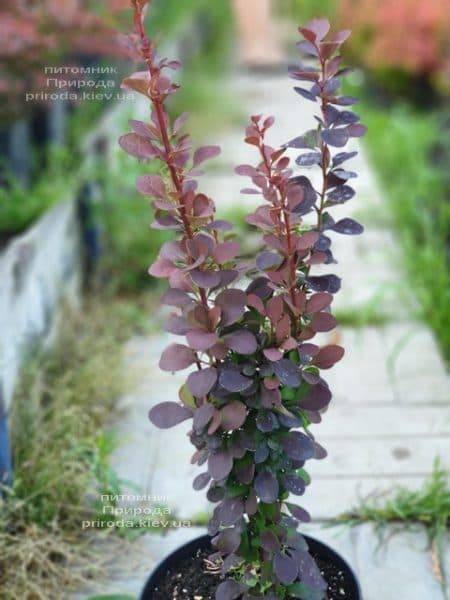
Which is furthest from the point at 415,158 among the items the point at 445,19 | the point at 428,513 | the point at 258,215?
the point at 258,215

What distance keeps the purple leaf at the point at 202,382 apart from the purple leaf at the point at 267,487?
0.22 m

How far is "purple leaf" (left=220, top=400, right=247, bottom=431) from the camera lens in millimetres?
1555

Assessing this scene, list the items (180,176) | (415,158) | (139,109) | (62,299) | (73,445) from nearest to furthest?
(180,176) < (73,445) < (62,299) < (415,158) < (139,109)

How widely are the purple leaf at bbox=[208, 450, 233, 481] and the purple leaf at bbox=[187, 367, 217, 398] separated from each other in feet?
0.44

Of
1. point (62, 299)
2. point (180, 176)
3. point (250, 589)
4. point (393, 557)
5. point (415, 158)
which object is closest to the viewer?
point (180, 176)

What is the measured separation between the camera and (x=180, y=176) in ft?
5.09

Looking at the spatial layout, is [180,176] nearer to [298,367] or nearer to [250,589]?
[298,367]

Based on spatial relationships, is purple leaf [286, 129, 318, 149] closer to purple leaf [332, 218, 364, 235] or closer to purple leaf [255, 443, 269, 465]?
purple leaf [332, 218, 364, 235]

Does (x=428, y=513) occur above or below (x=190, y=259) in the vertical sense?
below

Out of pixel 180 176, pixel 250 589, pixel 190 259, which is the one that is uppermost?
pixel 180 176

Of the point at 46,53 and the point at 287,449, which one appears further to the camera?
the point at 46,53

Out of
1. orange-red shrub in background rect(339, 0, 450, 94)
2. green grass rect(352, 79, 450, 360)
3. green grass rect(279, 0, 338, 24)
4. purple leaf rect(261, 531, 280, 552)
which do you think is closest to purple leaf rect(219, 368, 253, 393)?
purple leaf rect(261, 531, 280, 552)

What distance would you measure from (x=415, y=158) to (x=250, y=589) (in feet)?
12.9

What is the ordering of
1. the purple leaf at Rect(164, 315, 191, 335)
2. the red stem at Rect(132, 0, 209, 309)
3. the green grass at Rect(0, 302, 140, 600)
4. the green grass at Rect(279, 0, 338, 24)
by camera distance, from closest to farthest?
1. the red stem at Rect(132, 0, 209, 309)
2. the purple leaf at Rect(164, 315, 191, 335)
3. the green grass at Rect(0, 302, 140, 600)
4. the green grass at Rect(279, 0, 338, 24)
